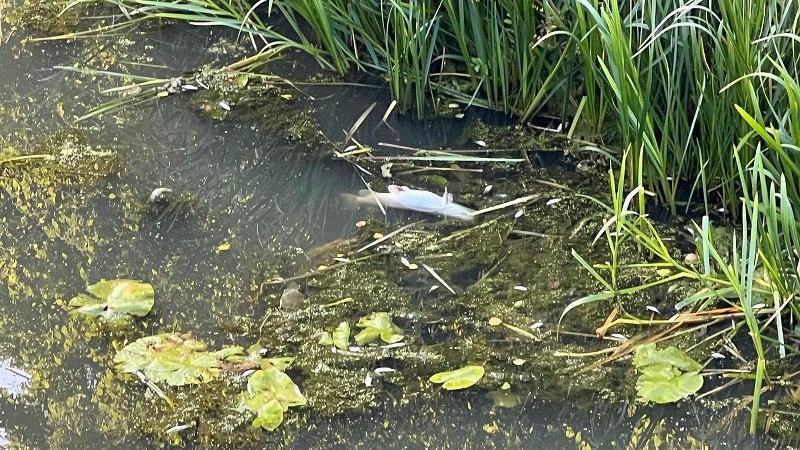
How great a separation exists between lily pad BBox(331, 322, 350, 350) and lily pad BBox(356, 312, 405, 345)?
2 cm

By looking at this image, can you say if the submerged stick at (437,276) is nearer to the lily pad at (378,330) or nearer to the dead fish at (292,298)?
the lily pad at (378,330)

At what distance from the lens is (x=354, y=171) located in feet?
7.24

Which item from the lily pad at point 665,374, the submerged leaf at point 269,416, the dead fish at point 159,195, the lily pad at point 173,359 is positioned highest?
the dead fish at point 159,195

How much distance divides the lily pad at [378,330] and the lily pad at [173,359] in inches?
9.6

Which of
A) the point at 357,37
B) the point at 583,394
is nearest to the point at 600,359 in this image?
the point at 583,394

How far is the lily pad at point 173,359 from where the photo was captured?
1.68 meters

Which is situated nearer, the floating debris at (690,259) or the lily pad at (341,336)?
the lily pad at (341,336)

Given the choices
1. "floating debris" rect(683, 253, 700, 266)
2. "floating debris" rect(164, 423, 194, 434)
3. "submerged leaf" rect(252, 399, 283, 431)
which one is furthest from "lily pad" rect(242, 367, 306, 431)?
"floating debris" rect(683, 253, 700, 266)

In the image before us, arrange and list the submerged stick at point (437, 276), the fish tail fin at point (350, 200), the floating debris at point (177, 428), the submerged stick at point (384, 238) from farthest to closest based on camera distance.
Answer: the fish tail fin at point (350, 200)
the submerged stick at point (384, 238)
the submerged stick at point (437, 276)
the floating debris at point (177, 428)

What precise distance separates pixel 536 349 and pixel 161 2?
5.29ft

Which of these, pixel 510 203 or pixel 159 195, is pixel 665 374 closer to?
pixel 510 203

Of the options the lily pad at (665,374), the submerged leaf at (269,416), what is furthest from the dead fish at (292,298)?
the lily pad at (665,374)

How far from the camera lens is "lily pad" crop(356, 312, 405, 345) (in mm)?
1763

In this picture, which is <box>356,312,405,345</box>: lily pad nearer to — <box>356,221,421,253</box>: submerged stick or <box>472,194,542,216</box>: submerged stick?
<box>356,221,421,253</box>: submerged stick
